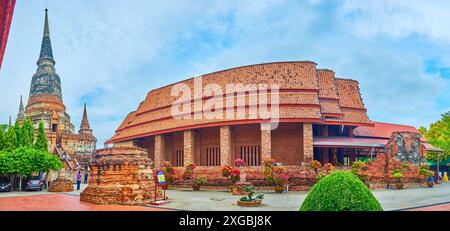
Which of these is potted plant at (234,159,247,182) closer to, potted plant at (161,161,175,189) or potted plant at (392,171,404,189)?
potted plant at (161,161,175,189)

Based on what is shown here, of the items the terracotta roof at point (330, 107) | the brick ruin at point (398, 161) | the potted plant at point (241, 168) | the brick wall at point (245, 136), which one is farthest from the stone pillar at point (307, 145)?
the potted plant at point (241, 168)

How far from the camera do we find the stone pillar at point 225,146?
24234 mm

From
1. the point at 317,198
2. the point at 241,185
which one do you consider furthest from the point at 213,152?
the point at 317,198

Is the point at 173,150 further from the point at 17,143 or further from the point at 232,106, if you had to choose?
Result: the point at 17,143

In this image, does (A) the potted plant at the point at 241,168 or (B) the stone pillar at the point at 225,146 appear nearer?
(A) the potted plant at the point at 241,168

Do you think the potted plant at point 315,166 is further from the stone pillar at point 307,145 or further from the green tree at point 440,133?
the green tree at point 440,133

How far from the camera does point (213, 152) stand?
27203 millimetres

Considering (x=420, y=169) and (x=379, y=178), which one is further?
(x=420, y=169)

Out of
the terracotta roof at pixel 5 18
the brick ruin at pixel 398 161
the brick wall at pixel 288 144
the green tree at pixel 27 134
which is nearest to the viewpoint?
the terracotta roof at pixel 5 18

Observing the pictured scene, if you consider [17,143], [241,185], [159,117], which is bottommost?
[241,185]

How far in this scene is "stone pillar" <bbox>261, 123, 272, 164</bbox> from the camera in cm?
2284

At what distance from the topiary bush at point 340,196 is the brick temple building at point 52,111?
1564 inches

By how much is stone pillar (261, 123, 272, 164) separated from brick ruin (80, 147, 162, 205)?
29.5ft

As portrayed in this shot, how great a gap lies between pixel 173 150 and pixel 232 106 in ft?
26.6
